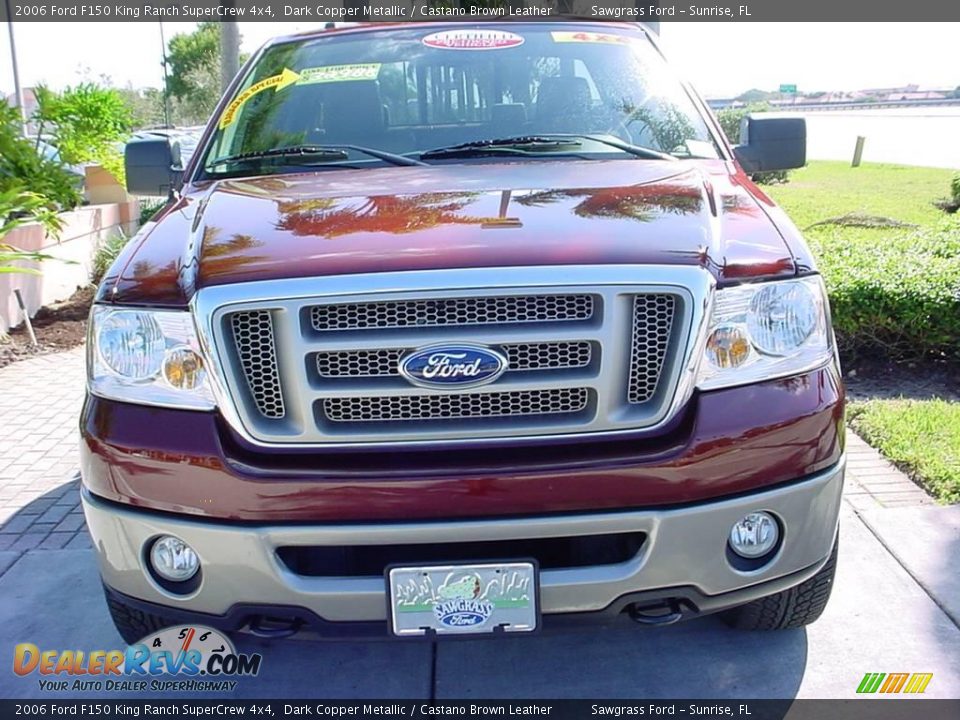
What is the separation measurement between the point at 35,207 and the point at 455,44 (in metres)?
4.74

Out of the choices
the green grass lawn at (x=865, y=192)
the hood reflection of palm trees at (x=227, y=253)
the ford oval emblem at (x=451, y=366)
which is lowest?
the green grass lawn at (x=865, y=192)

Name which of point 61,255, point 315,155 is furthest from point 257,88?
point 61,255

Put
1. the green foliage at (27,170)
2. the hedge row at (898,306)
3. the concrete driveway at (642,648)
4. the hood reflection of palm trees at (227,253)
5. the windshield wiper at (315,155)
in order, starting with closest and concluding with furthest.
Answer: the hood reflection of palm trees at (227,253) → the concrete driveway at (642,648) → the windshield wiper at (315,155) → the hedge row at (898,306) → the green foliage at (27,170)

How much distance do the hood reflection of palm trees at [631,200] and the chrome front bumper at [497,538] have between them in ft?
2.67

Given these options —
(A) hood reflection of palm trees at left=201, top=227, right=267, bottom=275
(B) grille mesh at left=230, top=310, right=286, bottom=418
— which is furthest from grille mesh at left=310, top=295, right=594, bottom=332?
(A) hood reflection of palm trees at left=201, top=227, right=267, bottom=275

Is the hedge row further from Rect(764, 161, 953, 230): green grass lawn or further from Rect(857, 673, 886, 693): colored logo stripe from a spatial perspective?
Rect(764, 161, 953, 230): green grass lawn

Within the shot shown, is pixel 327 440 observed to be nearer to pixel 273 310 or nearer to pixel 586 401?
pixel 273 310

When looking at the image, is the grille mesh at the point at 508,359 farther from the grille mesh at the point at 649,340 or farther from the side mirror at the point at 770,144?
the side mirror at the point at 770,144

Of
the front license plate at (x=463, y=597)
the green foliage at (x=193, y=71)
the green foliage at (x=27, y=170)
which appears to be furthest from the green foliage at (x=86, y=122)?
the green foliage at (x=193, y=71)

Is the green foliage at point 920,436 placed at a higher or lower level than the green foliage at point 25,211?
Answer: lower

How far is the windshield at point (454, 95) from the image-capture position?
139 inches

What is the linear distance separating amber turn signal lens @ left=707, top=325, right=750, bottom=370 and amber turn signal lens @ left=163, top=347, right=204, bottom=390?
126cm

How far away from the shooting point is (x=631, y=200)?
8.80 feet

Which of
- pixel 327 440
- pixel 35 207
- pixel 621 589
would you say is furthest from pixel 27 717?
pixel 35 207
